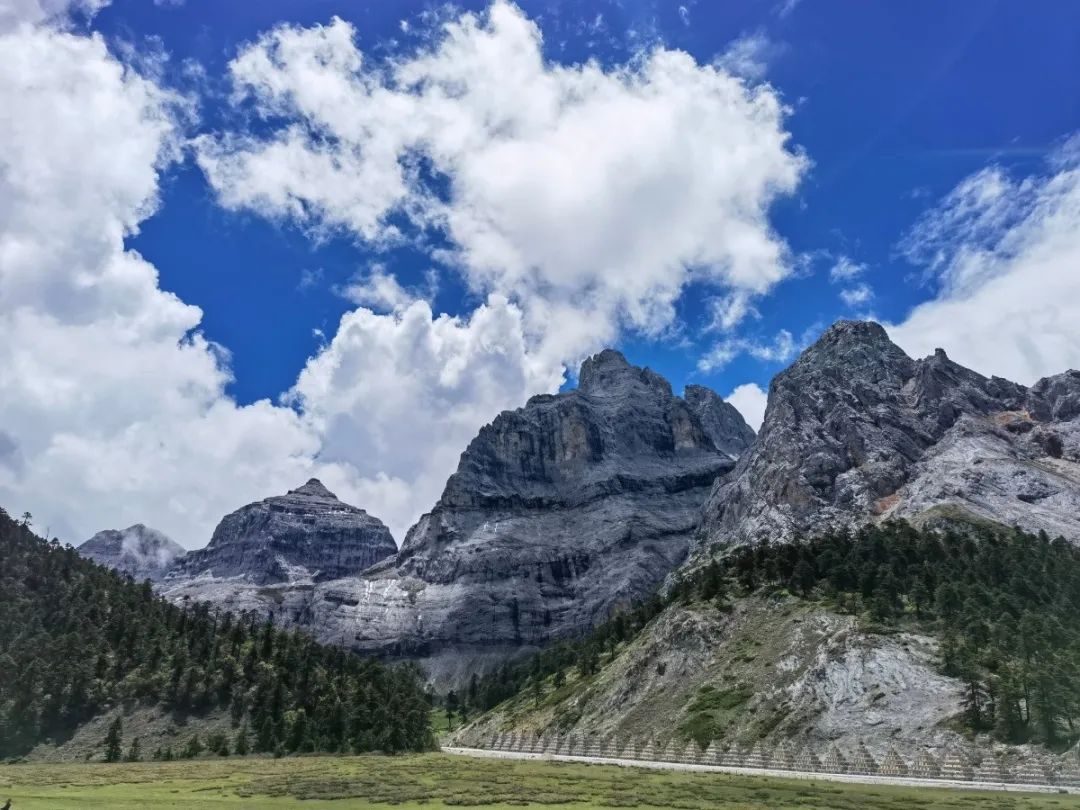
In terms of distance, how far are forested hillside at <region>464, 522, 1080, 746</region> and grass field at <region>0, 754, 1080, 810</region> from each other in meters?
26.6

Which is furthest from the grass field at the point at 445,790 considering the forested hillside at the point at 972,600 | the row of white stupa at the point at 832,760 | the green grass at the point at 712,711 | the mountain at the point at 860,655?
the forested hillside at the point at 972,600

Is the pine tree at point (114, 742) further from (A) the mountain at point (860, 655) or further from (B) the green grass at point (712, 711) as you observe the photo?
(B) the green grass at point (712, 711)

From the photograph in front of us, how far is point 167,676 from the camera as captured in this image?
152 metres

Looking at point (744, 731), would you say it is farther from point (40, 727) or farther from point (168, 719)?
point (40, 727)

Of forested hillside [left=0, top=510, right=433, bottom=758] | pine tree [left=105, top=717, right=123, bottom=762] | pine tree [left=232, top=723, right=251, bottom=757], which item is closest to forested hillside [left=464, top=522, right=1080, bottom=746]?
forested hillside [left=0, top=510, right=433, bottom=758]

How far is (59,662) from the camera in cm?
14812

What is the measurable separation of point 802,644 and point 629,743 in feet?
120

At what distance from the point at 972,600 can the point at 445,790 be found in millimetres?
107579

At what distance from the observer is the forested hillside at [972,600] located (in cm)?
9256

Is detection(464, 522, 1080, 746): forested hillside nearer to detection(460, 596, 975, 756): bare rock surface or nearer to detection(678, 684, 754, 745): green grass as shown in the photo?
detection(460, 596, 975, 756): bare rock surface

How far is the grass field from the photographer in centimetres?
6397

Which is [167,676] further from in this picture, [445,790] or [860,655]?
Answer: [860,655]

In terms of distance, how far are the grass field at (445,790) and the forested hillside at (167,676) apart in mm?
35522

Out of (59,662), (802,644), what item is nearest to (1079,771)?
(802,644)
